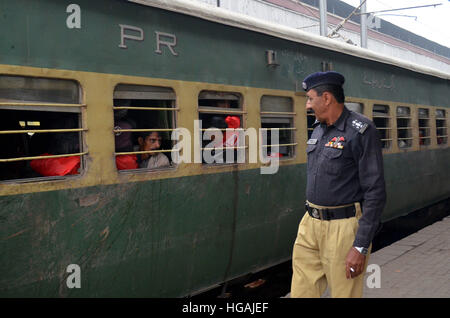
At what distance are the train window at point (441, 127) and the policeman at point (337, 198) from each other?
23.5 ft

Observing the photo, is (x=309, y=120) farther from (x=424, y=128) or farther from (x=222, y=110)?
(x=424, y=128)

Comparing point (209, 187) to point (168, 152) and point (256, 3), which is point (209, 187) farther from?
point (256, 3)

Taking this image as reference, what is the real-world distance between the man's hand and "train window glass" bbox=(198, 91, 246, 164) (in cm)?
185

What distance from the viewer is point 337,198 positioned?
2.84m

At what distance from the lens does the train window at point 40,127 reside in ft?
9.78

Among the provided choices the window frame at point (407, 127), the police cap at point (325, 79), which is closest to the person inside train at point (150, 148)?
the police cap at point (325, 79)

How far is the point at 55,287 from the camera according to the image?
3.14m

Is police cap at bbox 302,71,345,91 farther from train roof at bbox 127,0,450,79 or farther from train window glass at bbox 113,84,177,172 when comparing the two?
train roof at bbox 127,0,450,79

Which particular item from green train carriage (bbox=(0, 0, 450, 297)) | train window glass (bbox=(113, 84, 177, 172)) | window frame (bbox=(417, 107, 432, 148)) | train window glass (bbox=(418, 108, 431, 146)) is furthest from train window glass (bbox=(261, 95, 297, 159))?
train window glass (bbox=(418, 108, 431, 146))

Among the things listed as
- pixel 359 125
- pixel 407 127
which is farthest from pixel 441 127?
pixel 359 125

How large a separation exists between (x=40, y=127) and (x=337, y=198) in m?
2.11

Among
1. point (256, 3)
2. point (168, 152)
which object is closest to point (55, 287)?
point (168, 152)

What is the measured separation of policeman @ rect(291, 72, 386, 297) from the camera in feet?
8.86

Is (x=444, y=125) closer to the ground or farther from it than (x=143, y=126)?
farther from it
